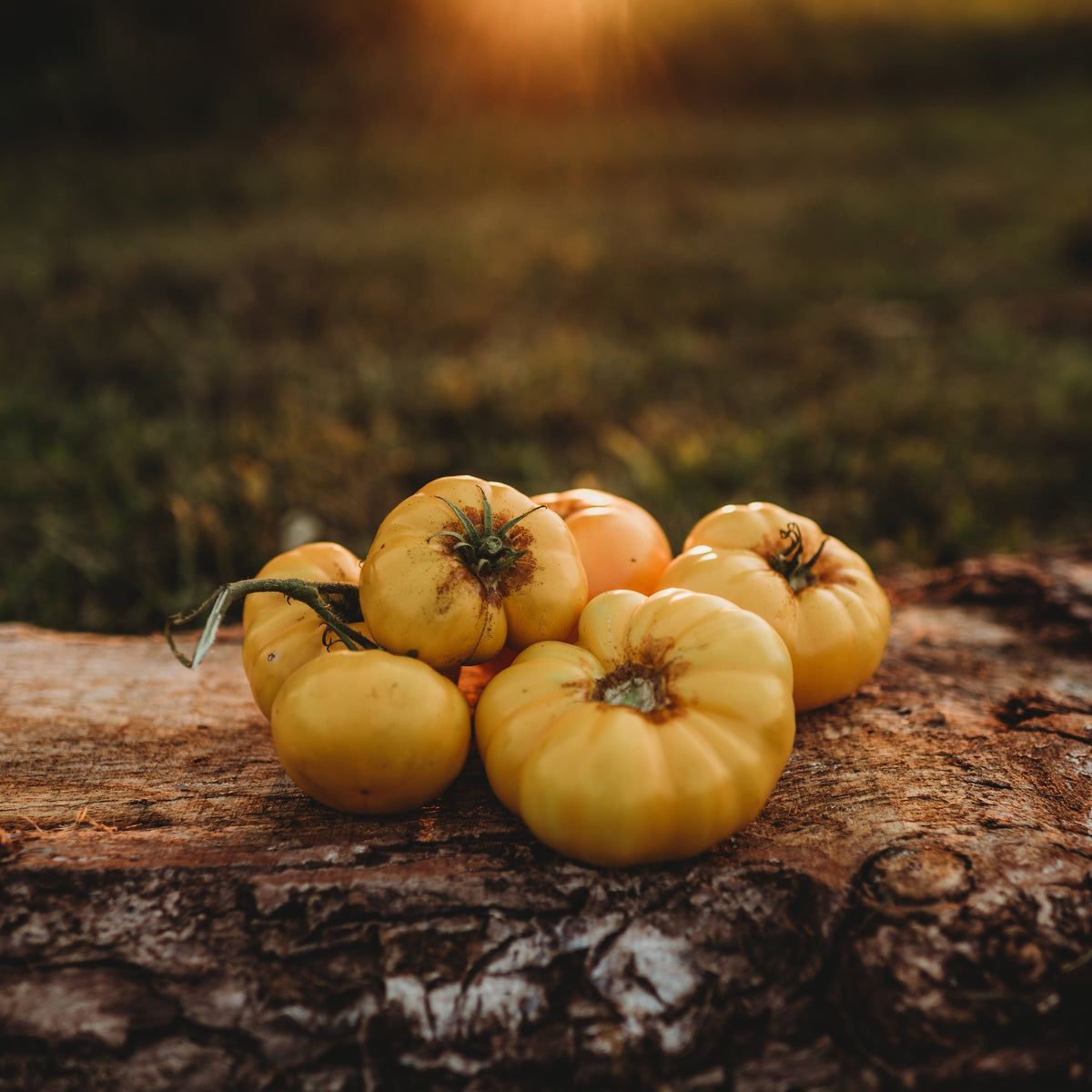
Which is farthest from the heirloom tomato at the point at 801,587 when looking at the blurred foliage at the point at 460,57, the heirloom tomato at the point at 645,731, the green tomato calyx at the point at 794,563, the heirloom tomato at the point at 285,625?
the blurred foliage at the point at 460,57

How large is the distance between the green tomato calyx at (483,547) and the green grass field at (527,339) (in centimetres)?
226

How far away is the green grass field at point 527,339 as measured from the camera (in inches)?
163

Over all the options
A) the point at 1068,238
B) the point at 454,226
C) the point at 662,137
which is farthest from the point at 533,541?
the point at 662,137

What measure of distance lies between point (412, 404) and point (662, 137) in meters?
8.02

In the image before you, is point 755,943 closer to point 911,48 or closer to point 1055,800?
point 1055,800

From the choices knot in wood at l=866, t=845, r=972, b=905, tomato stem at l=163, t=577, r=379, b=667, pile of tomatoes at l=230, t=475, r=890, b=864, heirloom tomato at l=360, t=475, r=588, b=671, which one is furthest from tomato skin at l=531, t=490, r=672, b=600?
knot in wood at l=866, t=845, r=972, b=905

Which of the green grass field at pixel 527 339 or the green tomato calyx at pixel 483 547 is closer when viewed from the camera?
the green tomato calyx at pixel 483 547

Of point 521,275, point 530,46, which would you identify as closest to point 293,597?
point 521,275

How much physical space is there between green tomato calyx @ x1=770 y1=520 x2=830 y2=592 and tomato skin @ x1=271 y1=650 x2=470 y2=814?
92 cm

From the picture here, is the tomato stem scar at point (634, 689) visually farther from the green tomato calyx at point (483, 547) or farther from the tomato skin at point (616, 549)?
the tomato skin at point (616, 549)

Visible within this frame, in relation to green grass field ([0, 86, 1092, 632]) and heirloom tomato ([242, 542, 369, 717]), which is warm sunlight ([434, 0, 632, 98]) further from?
heirloom tomato ([242, 542, 369, 717])

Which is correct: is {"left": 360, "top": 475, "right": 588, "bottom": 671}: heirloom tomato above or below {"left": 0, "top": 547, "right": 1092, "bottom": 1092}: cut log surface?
above

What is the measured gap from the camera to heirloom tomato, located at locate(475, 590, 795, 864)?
59.2 inches

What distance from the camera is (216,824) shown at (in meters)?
1.80
